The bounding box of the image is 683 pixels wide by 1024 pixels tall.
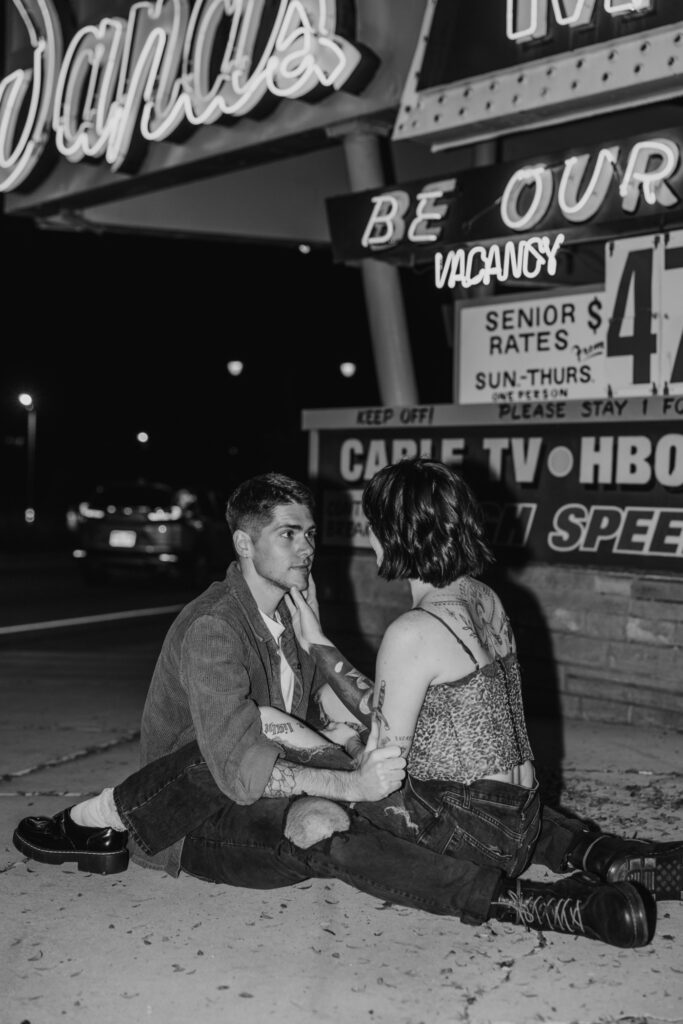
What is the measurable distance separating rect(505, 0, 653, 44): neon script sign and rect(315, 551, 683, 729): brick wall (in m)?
3.34

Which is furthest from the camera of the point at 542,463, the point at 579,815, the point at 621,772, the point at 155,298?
the point at 155,298

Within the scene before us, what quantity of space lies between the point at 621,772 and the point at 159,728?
2821mm

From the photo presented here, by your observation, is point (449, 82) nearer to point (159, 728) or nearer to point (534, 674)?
point (534, 674)

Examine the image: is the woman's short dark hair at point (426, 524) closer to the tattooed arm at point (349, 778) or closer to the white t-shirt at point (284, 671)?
the tattooed arm at point (349, 778)

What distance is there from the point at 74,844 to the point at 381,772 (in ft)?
4.40

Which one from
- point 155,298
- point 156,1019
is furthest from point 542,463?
point 155,298

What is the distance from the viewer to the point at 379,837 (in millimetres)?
3939

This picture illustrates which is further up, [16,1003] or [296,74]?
[296,74]

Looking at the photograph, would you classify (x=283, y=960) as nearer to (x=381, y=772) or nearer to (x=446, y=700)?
(x=381, y=772)

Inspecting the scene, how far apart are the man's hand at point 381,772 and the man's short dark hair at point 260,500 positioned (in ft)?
3.22

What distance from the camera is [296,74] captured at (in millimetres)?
9977

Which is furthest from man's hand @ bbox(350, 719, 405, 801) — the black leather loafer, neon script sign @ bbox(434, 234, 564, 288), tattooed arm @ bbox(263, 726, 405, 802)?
neon script sign @ bbox(434, 234, 564, 288)

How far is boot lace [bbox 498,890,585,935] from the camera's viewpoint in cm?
376

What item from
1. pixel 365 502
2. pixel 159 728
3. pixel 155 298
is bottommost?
pixel 159 728
